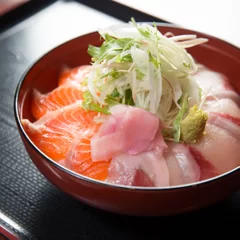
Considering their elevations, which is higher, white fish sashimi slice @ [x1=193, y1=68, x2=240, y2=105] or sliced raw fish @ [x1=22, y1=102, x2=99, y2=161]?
white fish sashimi slice @ [x1=193, y1=68, x2=240, y2=105]

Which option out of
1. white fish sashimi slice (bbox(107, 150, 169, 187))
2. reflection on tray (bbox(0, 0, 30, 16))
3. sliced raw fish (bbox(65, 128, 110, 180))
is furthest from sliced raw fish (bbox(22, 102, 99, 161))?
reflection on tray (bbox(0, 0, 30, 16))

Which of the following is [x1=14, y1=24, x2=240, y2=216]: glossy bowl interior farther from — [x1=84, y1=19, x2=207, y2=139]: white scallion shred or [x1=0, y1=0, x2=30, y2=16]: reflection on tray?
[x1=0, y1=0, x2=30, y2=16]: reflection on tray

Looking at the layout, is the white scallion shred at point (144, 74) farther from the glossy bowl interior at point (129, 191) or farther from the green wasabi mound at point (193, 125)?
the glossy bowl interior at point (129, 191)

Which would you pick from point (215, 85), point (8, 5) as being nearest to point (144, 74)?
point (215, 85)

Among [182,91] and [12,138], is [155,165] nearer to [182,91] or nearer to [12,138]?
[182,91]

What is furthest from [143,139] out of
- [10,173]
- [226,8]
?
[226,8]
